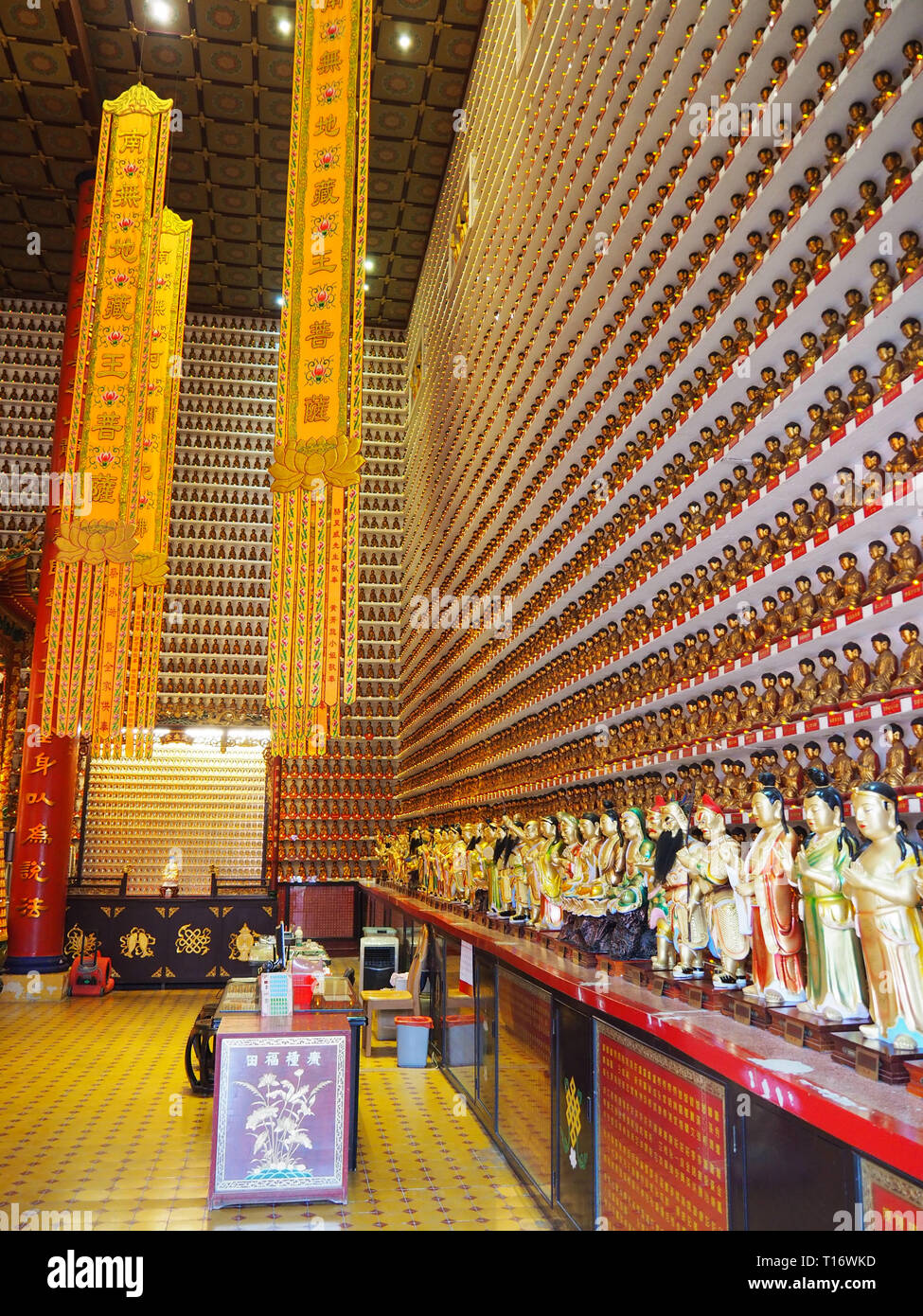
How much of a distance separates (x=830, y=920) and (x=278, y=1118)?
3.03 metres

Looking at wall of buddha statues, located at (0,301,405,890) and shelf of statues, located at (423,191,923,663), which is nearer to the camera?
shelf of statues, located at (423,191,923,663)

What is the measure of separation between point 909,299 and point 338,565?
4838 millimetres

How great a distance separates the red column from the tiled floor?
2.67 m

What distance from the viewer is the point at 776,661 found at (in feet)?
14.2

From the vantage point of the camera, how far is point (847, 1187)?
1943mm

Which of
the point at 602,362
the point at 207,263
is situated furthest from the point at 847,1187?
the point at 207,263

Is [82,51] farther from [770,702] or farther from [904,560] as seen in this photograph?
[904,560]

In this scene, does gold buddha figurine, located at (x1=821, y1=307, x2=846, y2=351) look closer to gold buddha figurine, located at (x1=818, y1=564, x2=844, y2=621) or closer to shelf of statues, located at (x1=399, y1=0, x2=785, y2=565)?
gold buddha figurine, located at (x1=818, y1=564, x2=844, y2=621)

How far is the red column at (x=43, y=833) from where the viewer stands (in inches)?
429

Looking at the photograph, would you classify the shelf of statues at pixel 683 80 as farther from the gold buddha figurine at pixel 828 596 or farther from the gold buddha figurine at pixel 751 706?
the gold buddha figurine at pixel 751 706

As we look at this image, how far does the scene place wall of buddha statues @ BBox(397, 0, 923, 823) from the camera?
3.53 metres

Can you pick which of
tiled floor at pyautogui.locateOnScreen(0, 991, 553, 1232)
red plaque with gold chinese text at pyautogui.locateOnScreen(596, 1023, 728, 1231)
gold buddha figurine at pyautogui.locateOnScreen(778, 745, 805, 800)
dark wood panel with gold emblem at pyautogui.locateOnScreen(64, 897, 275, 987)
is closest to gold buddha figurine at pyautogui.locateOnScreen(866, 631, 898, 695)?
gold buddha figurine at pyautogui.locateOnScreen(778, 745, 805, 800)

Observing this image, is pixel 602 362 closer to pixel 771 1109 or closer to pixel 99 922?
pixel 771 1109

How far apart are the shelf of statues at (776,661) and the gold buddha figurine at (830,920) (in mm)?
986
